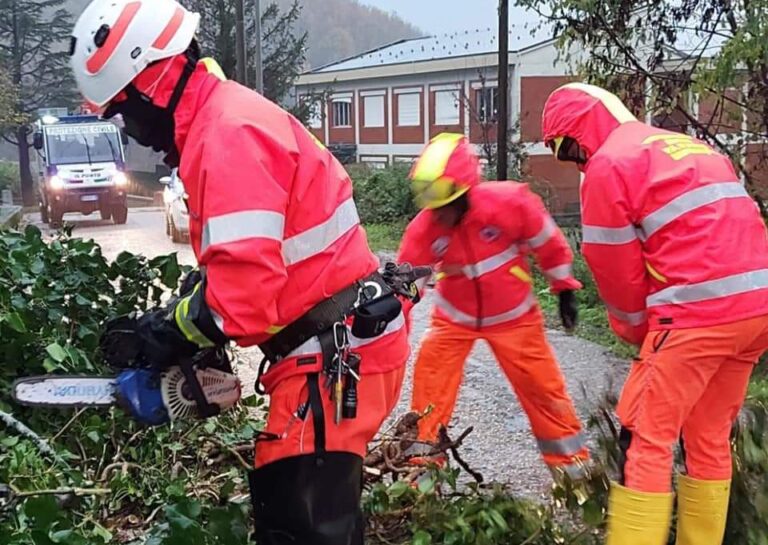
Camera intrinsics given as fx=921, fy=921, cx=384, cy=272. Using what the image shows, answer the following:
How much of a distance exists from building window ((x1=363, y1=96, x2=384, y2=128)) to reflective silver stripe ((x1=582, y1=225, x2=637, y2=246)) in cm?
3422

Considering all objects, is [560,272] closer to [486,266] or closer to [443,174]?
[486,266]

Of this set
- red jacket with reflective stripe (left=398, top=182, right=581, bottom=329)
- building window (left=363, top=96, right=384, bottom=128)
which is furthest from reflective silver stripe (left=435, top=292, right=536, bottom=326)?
building window (left=363, top=96, right=384, bottom=128)

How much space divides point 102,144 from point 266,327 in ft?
73.7

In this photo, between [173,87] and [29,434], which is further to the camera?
[29,434]

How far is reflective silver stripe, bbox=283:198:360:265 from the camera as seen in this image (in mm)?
2463

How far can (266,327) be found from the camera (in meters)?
2.32

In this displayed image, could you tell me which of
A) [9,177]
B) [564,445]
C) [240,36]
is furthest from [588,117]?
[9,177]

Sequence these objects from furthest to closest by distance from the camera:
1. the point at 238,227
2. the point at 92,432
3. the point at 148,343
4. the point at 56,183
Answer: the point at 56,183 → the point at 92,432 → the point at 148,343 → the point at 238,227

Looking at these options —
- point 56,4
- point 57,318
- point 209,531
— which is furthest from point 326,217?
point 56,4

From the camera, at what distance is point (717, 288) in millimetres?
2967

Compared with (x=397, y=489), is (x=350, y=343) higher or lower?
higher

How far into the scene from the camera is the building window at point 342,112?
3906cm

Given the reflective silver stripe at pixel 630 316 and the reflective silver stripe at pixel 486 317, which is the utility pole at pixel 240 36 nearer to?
the reflective silver stripe at pixel 486 317

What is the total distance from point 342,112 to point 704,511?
37.6m
